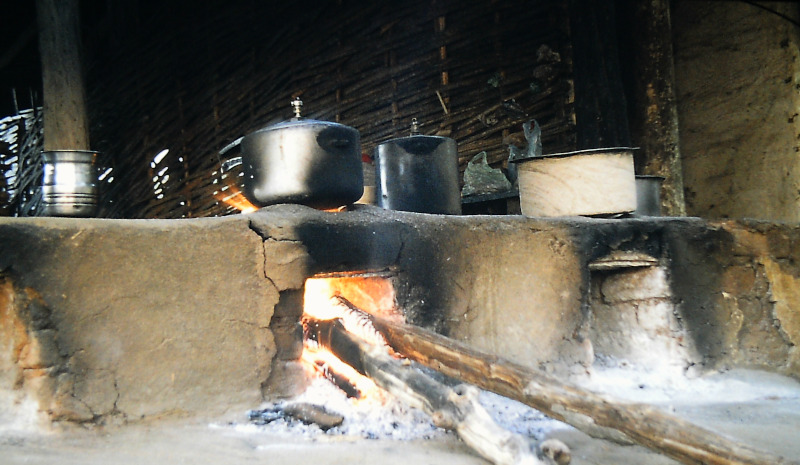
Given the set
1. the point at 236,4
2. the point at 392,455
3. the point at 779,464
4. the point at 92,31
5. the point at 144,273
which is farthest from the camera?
the point at 92,31

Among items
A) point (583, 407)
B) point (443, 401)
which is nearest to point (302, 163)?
point (443, 401)

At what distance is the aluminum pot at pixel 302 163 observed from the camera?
2463 millimetres

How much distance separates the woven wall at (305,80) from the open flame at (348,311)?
683mm

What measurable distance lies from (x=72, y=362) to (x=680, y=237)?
2.70 m

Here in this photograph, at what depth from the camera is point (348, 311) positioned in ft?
8.30

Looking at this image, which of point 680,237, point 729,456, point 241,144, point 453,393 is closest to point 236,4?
point 241,144

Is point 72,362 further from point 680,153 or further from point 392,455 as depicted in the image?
point 680,153

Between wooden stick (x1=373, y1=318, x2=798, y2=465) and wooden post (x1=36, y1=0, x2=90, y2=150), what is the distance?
358 cm

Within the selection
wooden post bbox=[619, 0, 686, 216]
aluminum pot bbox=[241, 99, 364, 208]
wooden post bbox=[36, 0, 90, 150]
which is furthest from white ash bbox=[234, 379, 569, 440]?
wooden post bbox=[36, 0, 90, 150]

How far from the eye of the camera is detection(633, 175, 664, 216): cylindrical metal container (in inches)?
139

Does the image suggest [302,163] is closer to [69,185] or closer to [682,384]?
[69,185]

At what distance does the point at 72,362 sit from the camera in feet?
6.10

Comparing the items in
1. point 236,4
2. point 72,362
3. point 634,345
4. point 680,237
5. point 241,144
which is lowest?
point 634,345

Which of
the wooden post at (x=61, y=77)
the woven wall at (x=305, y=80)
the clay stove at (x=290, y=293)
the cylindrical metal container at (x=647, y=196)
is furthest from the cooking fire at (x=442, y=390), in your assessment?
the wooden post at (x=61, y=77)
